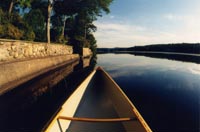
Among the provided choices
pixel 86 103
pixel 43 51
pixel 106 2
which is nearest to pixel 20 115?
pixel 86 103

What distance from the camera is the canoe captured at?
13.4 feet

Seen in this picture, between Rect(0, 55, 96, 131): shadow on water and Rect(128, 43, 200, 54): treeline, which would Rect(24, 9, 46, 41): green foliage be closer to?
Rect(0, 55, 96, 131): shadow on water

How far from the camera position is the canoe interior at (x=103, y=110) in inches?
179

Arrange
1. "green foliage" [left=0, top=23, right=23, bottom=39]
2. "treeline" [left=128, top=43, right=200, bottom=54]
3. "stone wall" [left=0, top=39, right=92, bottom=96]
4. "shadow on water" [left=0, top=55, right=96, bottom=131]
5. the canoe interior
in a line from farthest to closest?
"treeline" [left=128, top=43, right=200, bottom=54] → "green foliage" [left=0, top=23, right=23, bottom=39] → "stone wall" [left=0, top=39, right=92, bottom=96] → "shadow on water" [left=0, top=55, right=96, bottom=131] → the canoe interior

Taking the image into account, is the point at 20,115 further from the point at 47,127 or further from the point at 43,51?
the point at 43,51

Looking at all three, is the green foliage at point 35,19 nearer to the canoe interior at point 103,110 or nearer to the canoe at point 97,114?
the canoe interior at point 103,110

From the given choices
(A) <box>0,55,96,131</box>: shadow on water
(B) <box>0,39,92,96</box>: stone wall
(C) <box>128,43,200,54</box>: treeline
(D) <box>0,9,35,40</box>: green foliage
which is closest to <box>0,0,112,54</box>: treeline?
(D) <box>0,9,35,40</box>: green foliage

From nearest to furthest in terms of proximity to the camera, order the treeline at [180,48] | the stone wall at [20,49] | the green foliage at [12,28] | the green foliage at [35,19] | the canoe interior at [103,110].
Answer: the canoe interior at [103,110] → the stone wall at [20,49] → the green foliage at [12,28] → the green foliage at [35,19] → the treeline at [180,48]

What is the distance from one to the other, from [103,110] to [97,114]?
10.9 inches

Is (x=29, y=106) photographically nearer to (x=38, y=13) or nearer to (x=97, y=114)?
Answer: (x=97, y=114)

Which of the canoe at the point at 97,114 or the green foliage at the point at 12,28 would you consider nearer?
the canoe at the point at 97,114

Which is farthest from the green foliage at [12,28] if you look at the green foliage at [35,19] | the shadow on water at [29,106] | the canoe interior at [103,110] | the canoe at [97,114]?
the canoe at [97,114]

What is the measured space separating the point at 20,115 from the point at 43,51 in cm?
1465

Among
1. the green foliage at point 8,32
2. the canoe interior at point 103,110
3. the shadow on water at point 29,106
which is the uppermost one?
the green foliage at point 8,32
